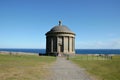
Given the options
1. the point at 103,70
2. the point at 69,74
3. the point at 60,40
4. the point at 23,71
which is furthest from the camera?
the point at 60,40

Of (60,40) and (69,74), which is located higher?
(60,40)

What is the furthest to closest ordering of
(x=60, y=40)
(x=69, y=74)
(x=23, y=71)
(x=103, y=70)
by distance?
(x=60, y=40) < (x=103, y=70) < (x=23, y=71) < (x=69, y=74)

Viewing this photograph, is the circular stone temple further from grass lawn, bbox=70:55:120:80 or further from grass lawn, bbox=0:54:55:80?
grass lawn, bbox=0:54:55:80

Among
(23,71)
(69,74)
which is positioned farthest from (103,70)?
(23,71)

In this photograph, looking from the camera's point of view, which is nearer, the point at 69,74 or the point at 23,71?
the point at 69,74

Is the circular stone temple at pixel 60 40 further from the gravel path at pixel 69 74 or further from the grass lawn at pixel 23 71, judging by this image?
the gravel path at pixel 69 74

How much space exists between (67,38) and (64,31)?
238cm

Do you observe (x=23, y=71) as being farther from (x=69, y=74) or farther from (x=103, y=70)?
(x=103, y=70)

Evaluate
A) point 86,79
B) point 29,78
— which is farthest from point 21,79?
point 86,79

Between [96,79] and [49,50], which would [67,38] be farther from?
[96,79]

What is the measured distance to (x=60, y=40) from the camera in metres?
65.9

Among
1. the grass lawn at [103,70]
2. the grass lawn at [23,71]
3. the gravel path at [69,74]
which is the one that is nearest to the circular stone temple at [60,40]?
the grass lawn at [103,70]

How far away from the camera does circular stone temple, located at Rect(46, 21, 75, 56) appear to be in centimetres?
6531

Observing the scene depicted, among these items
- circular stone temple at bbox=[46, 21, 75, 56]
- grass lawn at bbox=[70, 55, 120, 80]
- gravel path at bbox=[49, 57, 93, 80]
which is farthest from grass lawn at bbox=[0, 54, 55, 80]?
circular stone temple at bbox=[46, 21, 75, 56]
